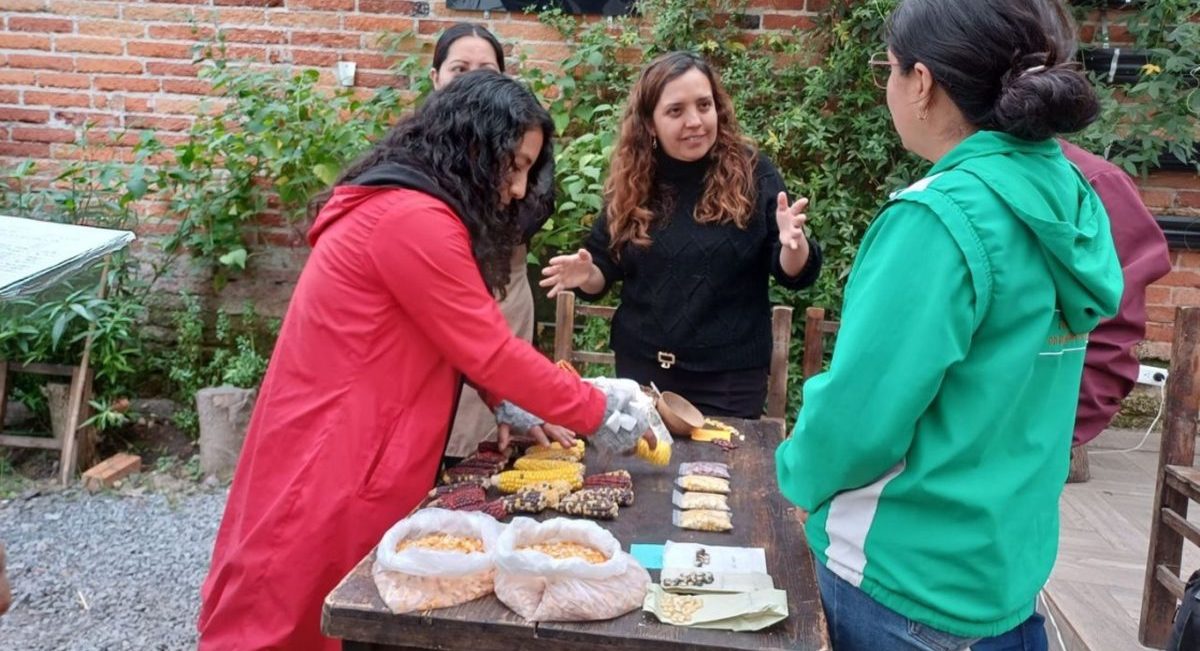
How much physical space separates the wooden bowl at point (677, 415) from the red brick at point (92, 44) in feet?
11.7

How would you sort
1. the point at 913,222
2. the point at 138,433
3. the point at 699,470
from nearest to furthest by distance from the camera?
1. the point at 913,222
2. the point at 699,470
3. the point at 138,433

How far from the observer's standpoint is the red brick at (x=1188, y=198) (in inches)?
157

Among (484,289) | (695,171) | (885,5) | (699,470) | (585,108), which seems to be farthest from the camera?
(585,108)

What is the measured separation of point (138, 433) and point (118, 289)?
2.38 feet

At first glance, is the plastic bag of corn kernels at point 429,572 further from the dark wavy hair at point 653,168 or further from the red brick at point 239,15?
the red brick at point 239,15

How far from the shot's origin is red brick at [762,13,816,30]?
13.6 ft

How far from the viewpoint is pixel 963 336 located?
1203mm

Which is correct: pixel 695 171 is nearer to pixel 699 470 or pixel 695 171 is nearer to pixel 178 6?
pixel 699 470

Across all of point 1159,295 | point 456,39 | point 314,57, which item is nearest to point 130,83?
point 314,57

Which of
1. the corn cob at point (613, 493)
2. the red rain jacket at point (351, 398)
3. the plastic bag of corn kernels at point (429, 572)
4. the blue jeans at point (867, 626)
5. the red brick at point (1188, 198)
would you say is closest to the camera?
the blue jeans at point (867, 626)

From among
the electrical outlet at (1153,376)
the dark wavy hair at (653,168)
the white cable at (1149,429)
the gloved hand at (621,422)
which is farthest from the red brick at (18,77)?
the electrical outlet at (1153,376)

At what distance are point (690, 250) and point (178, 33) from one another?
10.3 feet

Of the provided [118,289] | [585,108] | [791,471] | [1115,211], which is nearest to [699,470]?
[791,471]

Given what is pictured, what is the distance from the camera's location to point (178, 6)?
439 centimetres
